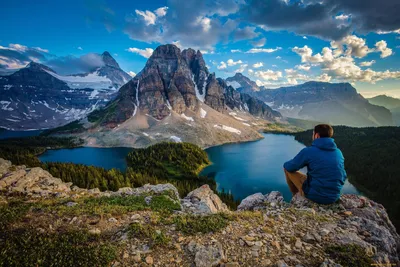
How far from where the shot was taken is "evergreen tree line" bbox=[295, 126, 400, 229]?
56.9 m

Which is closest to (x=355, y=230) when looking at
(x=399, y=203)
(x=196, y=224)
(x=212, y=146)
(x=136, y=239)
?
(x=196, y=224)

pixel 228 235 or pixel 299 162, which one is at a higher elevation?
pixel 299 162

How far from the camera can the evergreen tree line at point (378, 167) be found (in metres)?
56.9

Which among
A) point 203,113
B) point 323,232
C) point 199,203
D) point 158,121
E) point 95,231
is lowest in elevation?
point 199,203

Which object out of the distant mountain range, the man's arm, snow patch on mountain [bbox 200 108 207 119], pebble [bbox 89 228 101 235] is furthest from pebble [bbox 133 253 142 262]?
snow patch on mountain [bbox 200 108 207 119]

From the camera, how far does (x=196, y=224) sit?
603 centimetres

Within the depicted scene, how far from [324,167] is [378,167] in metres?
94.3

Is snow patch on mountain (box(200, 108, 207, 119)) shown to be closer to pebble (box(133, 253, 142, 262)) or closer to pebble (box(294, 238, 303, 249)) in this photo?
pebble (box(294, 238, 303, 249))

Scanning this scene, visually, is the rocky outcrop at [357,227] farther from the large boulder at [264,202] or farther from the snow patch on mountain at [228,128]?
the snow patch on mountain at [228,128]

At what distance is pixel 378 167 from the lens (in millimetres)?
74125

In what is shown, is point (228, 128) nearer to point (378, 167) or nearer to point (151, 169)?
point (378, 167)

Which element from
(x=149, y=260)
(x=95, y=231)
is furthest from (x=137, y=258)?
(x=95, y=231)

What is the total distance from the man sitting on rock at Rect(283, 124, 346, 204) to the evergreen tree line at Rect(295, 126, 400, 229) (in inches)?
2037

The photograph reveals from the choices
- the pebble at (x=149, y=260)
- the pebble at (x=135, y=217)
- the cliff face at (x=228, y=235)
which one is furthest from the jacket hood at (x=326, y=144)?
the pebble at (x=135, y=217)
